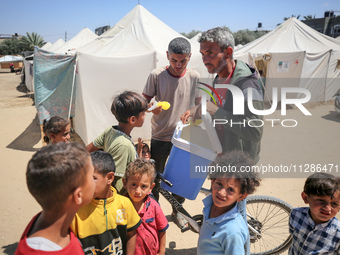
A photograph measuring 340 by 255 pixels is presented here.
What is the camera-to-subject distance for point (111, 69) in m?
6.00

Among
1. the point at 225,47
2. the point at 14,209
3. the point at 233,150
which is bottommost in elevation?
the point at 14,209

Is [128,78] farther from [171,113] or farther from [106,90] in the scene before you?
[171,113]

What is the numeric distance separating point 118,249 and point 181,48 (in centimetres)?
214

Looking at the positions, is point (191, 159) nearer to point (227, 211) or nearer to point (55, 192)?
point (227, 211)

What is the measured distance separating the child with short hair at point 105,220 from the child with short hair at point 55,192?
1.08 feet

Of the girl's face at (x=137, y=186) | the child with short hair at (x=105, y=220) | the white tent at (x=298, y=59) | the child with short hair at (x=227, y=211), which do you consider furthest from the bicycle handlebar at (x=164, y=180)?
the white tent at (x=298, y=59)

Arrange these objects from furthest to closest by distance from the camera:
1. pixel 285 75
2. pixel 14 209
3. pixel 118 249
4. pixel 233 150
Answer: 1. pixel 285 75
2. pixel 14 209
3. pixel 233 150
4. pixel 118 249

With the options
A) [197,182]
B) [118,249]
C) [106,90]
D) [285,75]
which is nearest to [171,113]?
[197,182]

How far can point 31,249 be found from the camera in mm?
1014

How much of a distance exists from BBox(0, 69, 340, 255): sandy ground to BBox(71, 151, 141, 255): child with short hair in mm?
1431

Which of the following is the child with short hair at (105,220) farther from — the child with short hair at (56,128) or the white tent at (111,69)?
the white tent at (111,69)

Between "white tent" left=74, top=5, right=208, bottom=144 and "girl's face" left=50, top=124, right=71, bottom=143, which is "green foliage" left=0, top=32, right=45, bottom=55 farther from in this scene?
"girl's face" left=50, top=124, right=71, bottom=143

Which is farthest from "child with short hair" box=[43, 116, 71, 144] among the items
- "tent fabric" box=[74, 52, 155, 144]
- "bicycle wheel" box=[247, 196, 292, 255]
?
"tent fabric" box=[74, 52, 155, 144]

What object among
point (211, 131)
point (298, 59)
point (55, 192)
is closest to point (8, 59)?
point (298, 59)
